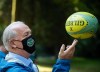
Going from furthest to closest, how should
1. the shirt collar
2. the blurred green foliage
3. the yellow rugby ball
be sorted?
1. the blurred green foliage
2. the yellow rugby ball
3. the shirt collar

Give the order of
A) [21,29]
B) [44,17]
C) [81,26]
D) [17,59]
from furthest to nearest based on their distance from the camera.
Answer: [44,17]
[81,26]
[21,29]
[17,59]

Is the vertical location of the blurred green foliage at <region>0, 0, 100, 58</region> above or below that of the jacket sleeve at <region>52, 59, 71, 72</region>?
below

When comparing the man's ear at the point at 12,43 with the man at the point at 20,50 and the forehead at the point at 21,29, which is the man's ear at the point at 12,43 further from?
the forehead at the point at 21,29

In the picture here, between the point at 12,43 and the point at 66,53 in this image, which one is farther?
the point at 66,53

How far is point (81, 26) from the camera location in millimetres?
5422

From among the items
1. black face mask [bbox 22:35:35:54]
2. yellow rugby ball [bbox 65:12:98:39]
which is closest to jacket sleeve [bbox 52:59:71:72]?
black face mask [bbox 22:35:35:54]

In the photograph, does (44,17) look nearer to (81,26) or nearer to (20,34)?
(81,26)

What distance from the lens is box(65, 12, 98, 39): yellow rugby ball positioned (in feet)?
17.7

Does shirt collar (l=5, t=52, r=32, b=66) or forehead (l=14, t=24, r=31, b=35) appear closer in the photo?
shirt collar (l=5, t=52, r=32, b=66)

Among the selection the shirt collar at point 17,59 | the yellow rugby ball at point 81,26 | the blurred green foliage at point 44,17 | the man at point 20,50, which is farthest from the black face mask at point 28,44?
the blurred green foliage at point 44,17

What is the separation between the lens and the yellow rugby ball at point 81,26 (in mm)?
5410

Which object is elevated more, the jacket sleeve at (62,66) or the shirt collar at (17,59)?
the shirt collar at (17,59)

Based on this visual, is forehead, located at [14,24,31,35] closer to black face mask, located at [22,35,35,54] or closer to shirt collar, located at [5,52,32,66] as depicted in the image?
black face mask, located at [22,35,35,54]

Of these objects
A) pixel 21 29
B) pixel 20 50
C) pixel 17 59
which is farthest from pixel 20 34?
pixel 17 59
